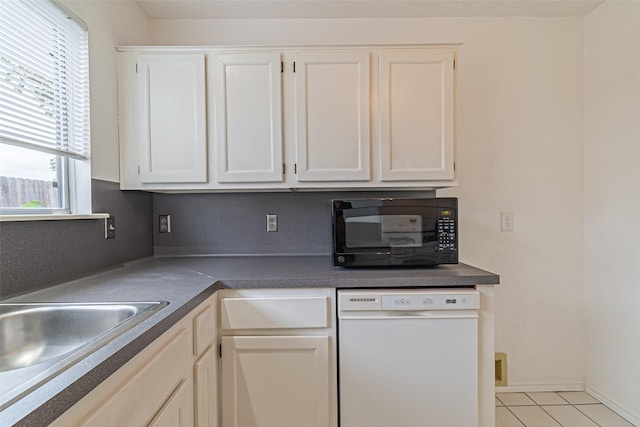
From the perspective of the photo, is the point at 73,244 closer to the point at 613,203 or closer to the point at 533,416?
the point at 533,416

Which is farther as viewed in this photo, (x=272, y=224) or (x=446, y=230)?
(x=272, y=224)

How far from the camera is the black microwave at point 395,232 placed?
1517mm

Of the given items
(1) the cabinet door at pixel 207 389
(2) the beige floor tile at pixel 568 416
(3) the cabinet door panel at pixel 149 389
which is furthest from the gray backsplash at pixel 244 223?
(2) the beige floor tile at pixel 568 416

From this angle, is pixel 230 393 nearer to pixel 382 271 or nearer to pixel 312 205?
pixel 382 271

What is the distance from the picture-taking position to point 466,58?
200 cm

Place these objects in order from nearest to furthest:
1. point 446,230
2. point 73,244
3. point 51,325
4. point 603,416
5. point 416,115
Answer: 1. point 51,325
2. point 73,244
3. point 446,230
4. point 416,115
5. point 603,416

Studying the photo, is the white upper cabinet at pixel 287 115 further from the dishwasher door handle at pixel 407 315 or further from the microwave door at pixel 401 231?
the dishwasher door handle at pixel 407 315

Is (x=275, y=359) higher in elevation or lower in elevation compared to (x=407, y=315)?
lower

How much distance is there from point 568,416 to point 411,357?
1.21 meters

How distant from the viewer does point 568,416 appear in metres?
1.78

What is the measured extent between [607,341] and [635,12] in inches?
71.2

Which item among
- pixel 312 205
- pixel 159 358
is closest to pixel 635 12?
pixel 312 205

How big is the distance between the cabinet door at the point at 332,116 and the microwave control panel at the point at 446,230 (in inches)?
16.9

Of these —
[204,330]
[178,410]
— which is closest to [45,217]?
[204,330]
